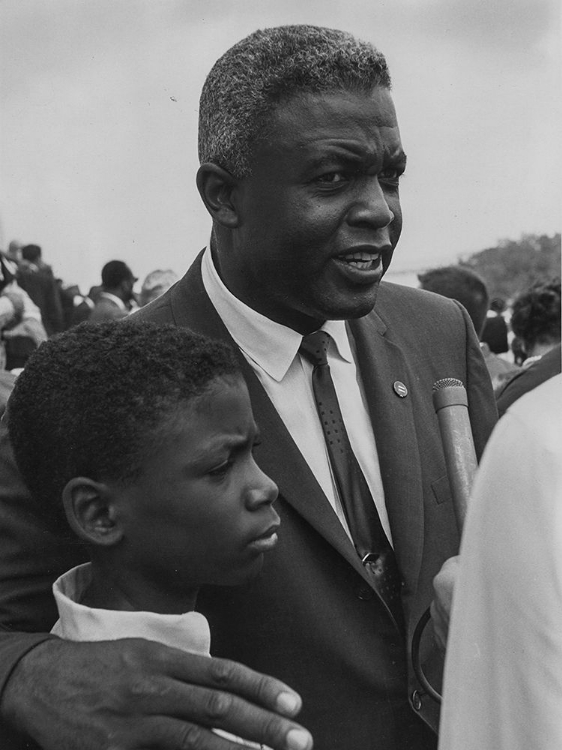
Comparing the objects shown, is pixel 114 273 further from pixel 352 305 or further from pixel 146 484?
pixel 146 484

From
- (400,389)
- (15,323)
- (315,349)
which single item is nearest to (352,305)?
(315,349)

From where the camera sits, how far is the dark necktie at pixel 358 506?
1957mm

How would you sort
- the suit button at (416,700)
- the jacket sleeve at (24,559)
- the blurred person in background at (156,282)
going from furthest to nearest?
the blurred person in background at (156,282) < the suit button at (416,700) < the jacket sleeve at (24,559)

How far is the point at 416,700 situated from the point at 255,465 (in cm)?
57

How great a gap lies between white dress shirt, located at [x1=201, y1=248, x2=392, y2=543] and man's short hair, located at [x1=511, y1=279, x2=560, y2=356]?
2930 millimetres

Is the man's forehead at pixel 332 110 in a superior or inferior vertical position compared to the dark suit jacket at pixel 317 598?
superior

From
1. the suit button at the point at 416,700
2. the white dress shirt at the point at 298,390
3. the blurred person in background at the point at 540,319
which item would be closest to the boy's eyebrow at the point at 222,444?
the white dress shirt at the point at 298,390

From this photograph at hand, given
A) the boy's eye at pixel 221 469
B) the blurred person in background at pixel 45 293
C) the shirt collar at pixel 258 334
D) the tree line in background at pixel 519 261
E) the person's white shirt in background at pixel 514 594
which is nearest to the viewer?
the person's white shirt in background at pixel 514 594

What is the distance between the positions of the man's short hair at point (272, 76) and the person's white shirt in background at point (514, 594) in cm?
115

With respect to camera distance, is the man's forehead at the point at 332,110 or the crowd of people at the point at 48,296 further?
the crowd of people at the point at 48,296

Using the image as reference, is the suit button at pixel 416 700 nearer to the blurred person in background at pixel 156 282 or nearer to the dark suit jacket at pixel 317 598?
the dark suit jacket at pixel 317 598

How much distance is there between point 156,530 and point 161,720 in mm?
392

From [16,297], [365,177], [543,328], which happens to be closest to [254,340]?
[365,177]

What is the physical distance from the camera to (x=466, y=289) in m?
4.86
